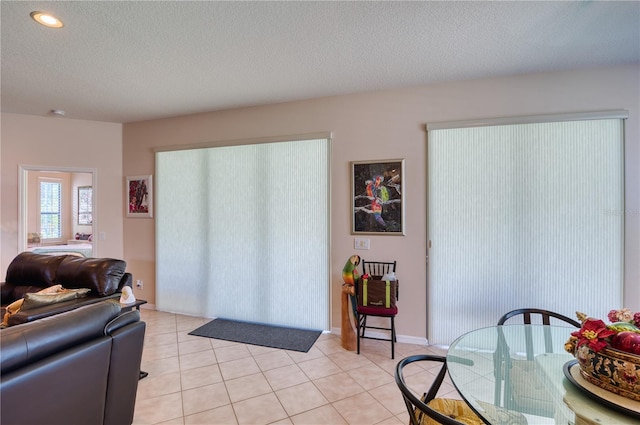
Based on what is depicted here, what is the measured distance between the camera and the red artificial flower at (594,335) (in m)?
1.14

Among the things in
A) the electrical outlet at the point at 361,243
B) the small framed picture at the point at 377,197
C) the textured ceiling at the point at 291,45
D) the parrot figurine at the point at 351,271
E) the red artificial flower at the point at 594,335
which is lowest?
the parrot figurine at the point at 351,271

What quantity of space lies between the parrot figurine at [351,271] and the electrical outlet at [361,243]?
0.70 ft

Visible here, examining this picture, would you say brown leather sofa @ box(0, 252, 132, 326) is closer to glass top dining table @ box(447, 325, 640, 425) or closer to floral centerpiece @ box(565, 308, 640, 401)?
glass top dining table @ box(447, 325, 640, 425)

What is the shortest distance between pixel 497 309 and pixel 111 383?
3.15 metres

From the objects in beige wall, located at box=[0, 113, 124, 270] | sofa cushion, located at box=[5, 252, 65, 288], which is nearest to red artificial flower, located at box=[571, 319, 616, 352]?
sofa cushion, located at box=[5, 252, 65, 288]

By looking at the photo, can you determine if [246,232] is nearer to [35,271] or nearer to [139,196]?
[139,196]

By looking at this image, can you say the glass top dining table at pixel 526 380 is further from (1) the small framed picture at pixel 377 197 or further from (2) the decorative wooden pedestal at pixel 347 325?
(1) the small framed picture at pixel 377 197

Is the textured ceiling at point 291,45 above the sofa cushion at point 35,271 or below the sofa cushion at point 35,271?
above

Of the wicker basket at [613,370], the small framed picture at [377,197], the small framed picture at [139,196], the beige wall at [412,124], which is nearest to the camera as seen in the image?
the wicker basket at [613,370]

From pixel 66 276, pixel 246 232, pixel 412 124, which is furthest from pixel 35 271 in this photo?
pixel 412 124

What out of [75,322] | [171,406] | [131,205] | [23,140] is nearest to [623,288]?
[171,406]

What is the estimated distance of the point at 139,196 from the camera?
14.2ft

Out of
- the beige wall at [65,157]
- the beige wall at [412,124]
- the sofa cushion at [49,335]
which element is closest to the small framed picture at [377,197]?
the beige wall at [412,124]

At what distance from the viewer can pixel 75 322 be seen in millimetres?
1437
